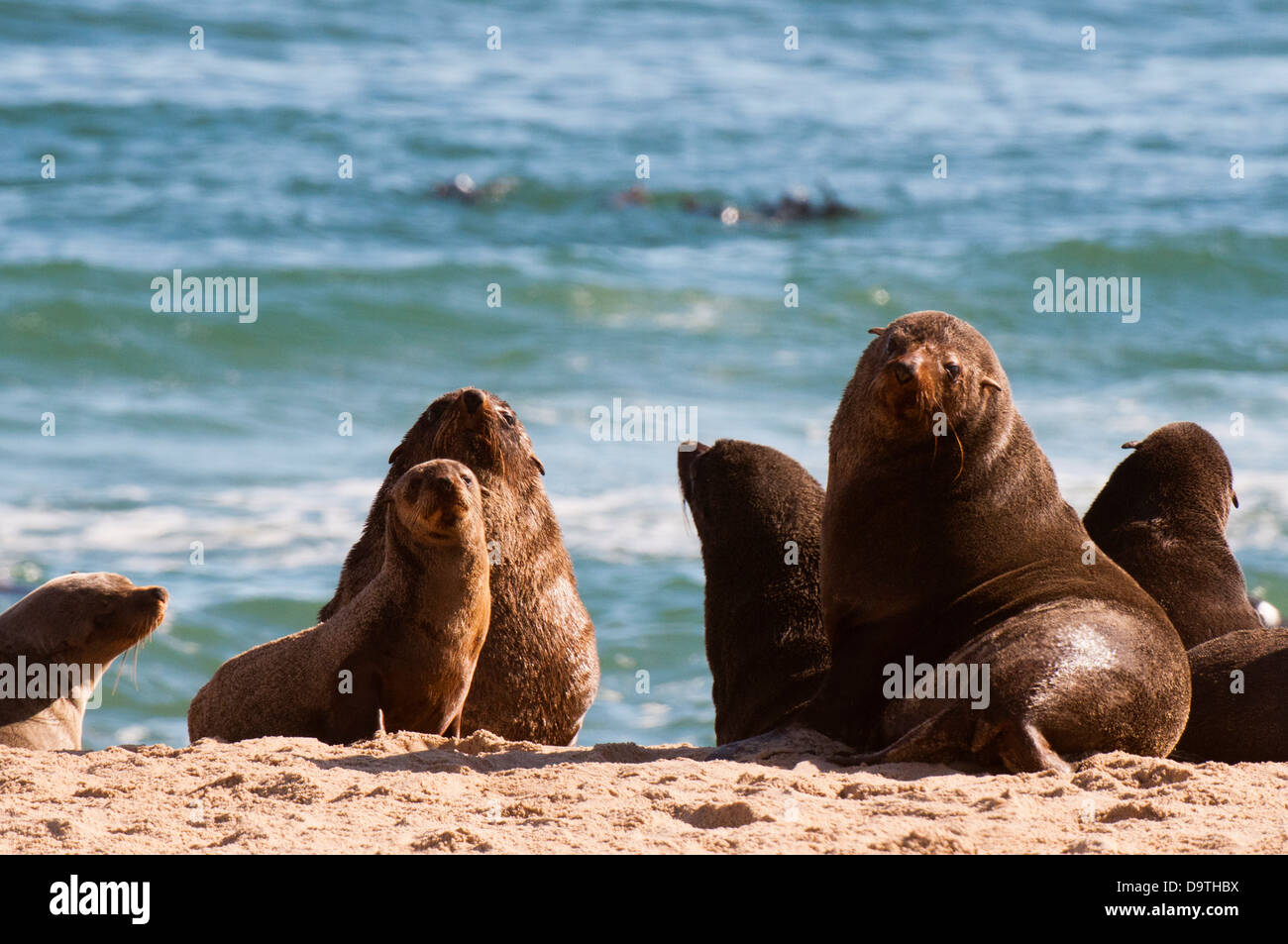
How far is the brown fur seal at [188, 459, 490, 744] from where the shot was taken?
6.14 meters

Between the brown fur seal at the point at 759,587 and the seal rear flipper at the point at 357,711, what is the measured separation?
148 cm

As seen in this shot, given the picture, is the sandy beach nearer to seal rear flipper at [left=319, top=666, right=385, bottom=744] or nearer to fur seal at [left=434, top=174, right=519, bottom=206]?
seal rear flipper at [left=319, top=666, right=385, bottom=744]

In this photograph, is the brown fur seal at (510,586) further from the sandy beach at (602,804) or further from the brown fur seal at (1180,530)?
the brown fur seal at (1180,530)

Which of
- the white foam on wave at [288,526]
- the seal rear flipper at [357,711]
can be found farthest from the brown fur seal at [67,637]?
the white foam on wave at [288,526]

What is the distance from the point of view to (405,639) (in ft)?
20.2

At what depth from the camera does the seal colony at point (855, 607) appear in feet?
18.6

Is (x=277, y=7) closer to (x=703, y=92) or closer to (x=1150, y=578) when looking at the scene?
(x=703, y=92)

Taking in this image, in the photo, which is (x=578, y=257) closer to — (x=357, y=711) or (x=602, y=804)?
(x=357, y=711)

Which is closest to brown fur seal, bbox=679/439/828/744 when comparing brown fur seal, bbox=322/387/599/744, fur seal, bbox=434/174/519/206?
brown fur seal, bbox=322/387/599/744

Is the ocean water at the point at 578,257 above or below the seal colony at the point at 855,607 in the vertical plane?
above

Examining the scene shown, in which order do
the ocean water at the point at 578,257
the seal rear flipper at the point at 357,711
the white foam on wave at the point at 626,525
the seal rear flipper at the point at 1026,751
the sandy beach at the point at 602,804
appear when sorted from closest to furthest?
1. the sandy beach at the point at 602,804
2. the seal rear flipper at the point at 1026,751
3. the seal rear flipper at the point at 357,711
4. the white foam on wave at the point at 626,525
5. the ocean water at the point at 578,257

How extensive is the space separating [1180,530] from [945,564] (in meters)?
1.45

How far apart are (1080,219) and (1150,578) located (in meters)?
18.2

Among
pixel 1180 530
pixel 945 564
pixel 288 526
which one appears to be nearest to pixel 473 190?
pixel 288 526
